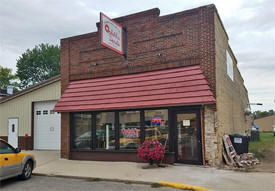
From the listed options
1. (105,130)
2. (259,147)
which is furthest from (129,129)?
(259,147)

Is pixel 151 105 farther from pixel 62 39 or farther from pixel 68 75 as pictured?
pixel 62 39

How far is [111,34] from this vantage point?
10.7 m

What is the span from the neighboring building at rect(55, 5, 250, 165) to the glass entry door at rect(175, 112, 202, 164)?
37mm

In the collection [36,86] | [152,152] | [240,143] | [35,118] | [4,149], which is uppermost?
[36,86]

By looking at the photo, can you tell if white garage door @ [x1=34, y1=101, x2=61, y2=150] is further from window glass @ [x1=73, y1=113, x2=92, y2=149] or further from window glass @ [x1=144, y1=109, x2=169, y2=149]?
window glass @ [x1=144, y1=109, x2=169, y2=149]

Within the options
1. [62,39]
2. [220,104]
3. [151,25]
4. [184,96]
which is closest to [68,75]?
[62,39]

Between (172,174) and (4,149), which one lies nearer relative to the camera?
(4,149)

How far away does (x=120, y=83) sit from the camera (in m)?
11.4

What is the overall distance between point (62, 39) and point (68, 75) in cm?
207

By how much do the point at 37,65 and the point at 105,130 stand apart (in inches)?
1351

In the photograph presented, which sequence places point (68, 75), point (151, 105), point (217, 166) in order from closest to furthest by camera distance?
point (217, 166)
point (151, 105)
point (68, 75)

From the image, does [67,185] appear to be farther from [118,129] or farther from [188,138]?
[188,138]

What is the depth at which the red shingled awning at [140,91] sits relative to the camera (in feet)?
30.8

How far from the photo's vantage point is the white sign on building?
10109 mm
